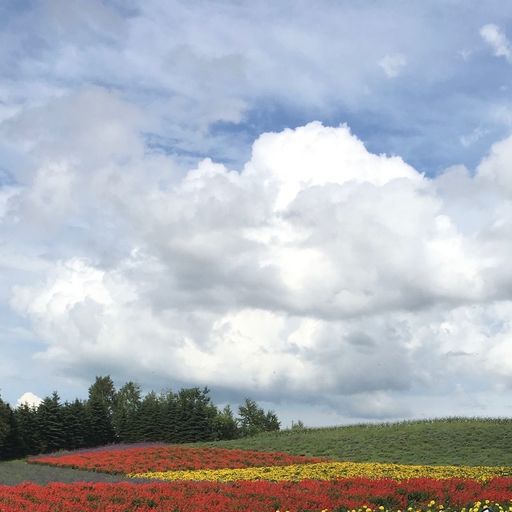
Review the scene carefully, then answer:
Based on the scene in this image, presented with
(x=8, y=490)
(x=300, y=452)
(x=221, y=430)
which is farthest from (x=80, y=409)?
(x=8, y=490)

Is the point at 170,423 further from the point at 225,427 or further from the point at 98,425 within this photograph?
the point at 225,427

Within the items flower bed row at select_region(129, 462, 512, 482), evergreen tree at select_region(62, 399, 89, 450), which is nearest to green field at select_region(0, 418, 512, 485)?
flower bed row at select_region(129, 462, 512, 482)

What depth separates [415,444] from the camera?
113 feet

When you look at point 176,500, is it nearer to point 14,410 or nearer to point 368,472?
point 368,472

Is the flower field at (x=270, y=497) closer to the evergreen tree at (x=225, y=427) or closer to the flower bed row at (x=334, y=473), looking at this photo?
the flower bed row at (x=334, y=473)

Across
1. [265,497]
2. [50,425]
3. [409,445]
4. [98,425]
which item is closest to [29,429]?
[50,425]

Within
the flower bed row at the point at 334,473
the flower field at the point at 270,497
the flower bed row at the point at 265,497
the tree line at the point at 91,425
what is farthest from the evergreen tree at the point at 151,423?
the flower bed row at the point at 265,497

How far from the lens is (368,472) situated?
75.9 feet

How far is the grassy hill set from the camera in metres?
29.9

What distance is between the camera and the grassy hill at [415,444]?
1176 inches

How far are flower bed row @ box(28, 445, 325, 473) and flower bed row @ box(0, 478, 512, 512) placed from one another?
1129 cm

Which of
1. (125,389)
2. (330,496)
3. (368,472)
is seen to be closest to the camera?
(330,496)

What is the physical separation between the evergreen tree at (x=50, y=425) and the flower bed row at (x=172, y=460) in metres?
11.8

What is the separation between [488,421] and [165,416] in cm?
2302
